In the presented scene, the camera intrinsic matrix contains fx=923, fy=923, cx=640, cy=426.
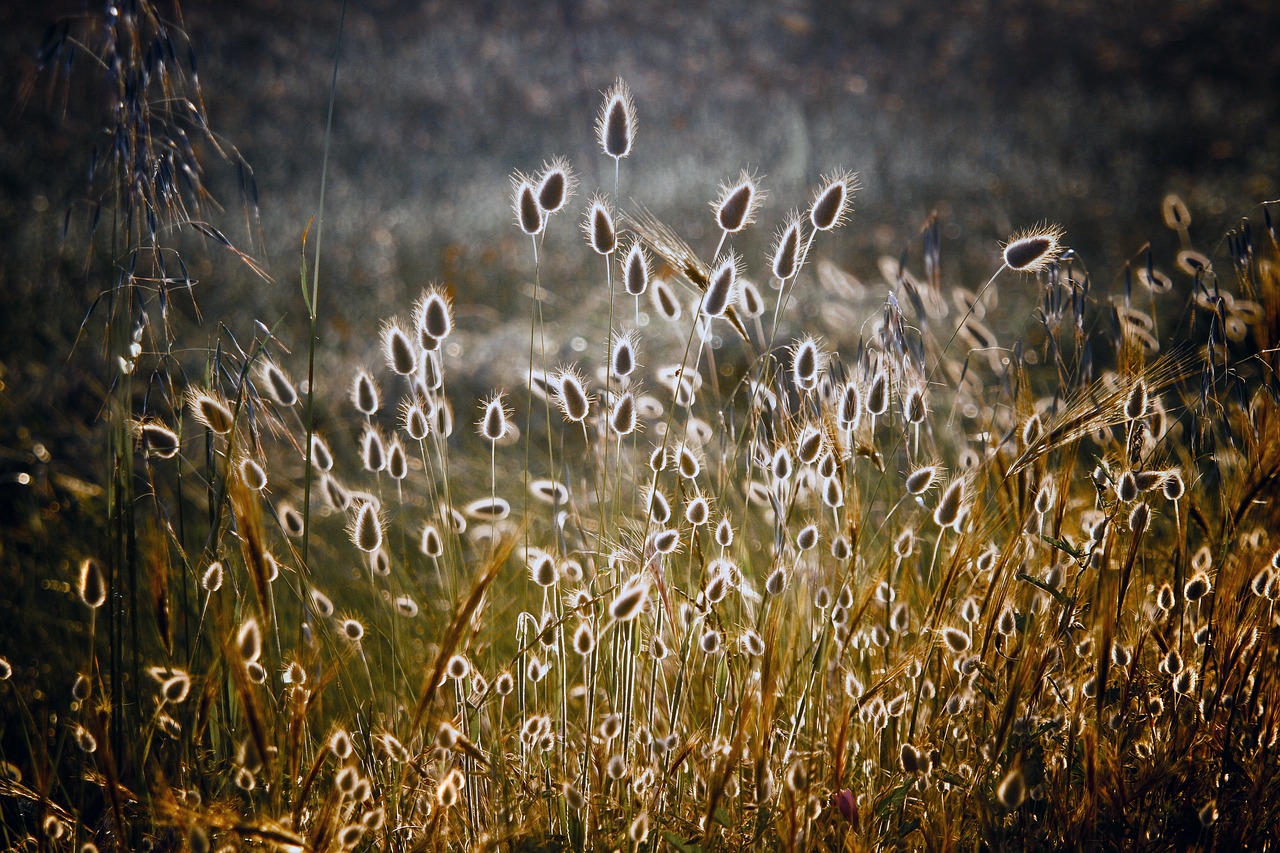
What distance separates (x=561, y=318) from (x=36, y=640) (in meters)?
2.36

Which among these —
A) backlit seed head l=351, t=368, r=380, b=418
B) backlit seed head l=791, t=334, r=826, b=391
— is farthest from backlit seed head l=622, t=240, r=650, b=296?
backlit seed head l=351, t=368, r=380, b=418

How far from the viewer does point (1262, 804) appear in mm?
1012

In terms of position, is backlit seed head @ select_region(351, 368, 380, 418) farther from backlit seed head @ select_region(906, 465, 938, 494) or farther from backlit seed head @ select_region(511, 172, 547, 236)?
backlit seed head @ select_region(906, 465, 938, 494)

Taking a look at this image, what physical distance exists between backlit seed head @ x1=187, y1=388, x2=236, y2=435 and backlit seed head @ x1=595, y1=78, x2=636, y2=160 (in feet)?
1.86

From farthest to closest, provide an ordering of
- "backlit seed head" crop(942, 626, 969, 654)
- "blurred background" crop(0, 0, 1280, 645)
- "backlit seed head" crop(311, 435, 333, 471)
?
"blurred background" crop(0, 0, 1280, 645), "backlit seed head" crop(311, 435, 333, 471), "backlit seed head" crop(942, 626, 969, 654)

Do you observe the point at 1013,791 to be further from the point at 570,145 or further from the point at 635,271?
the point at 570,145

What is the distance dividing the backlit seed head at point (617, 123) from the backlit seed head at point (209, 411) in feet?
1.86

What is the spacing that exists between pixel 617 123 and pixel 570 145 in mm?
5337

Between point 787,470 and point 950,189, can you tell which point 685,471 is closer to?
point 787,470

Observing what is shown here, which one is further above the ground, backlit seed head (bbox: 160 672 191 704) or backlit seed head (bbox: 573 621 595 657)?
backlit seed head (bbox: 573 621 595 657)

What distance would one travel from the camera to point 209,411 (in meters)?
1.09

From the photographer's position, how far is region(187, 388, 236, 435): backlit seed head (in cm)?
108

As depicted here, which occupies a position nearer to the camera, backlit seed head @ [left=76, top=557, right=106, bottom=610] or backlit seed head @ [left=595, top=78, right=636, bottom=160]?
backlit seed head @ [left=76, top=557, right=106, bottom=610]

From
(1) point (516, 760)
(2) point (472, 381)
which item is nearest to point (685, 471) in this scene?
(1) point (516, 760)
